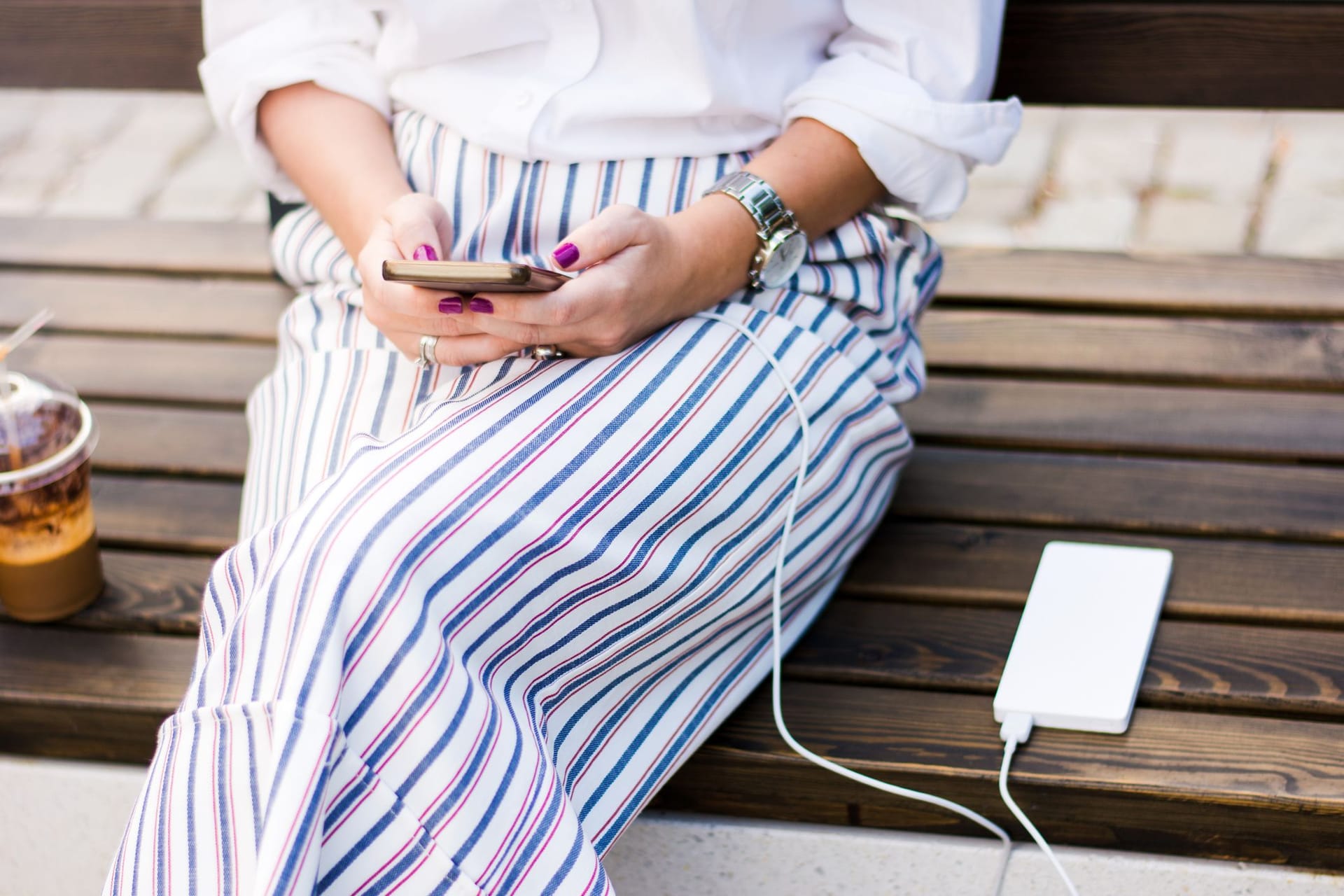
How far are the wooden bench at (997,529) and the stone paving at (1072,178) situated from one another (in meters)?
0.67

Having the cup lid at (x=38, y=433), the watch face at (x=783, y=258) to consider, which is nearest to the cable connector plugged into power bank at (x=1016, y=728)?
the watch face at (x=783, y=258)

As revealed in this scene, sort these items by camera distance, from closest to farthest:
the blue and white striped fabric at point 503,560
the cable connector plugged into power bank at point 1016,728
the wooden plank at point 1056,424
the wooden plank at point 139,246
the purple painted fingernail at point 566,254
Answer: the blue and white striped fabric at point 503,560, the purple painted fingernail at point 566,254, the cable connector plugged into power bank at point 1016,728, the wooden plank at point 1056,424, the wooden plank at point 139,246

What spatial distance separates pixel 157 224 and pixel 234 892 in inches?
52.9

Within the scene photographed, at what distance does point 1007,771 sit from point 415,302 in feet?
1.84

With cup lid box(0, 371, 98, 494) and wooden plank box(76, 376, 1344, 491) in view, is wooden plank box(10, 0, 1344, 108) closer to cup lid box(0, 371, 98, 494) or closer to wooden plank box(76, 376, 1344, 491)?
wooden plank box(76, 376, 1344, 491)

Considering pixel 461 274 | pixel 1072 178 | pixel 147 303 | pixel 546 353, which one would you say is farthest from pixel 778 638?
pixel 1072 178

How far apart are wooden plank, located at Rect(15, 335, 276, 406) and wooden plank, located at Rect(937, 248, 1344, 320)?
84 cm

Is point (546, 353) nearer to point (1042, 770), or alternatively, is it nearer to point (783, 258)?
point (783, 258)

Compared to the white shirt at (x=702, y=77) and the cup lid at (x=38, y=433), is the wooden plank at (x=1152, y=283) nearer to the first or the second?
the white shirt at (x=702, y=77)

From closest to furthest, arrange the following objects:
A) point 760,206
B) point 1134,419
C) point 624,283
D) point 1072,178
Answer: point 624,283, point 760,206, point 1134,419, point 1072,178

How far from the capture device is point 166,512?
142 cm

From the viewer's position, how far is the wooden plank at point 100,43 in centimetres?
166

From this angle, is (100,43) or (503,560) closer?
(503,560)

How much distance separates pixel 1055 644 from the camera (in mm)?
1160
